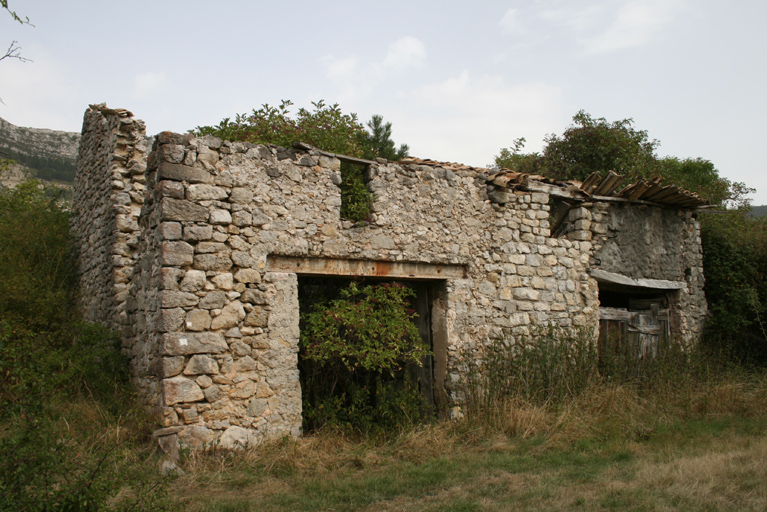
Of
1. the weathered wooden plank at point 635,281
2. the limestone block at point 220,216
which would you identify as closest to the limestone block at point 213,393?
the limestone block at point 220,216

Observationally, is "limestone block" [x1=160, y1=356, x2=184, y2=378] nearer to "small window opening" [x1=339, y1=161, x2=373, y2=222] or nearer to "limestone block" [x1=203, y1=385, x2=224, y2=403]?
"limestone block" [x1=203, y1=385, x2=224, y2=403]

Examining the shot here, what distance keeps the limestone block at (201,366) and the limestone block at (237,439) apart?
556 millimetres

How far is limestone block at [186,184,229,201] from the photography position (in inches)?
201

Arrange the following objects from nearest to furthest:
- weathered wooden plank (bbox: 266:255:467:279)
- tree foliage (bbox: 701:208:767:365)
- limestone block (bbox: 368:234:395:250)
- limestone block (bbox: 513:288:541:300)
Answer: weathered wooden plank (bbox: 266:255:467:279)
limestone block (bbox: 368:234:395:250)
limestone block (bbox: 513:288:541:300)
tree foliage (bbox: 701:208:767:365)

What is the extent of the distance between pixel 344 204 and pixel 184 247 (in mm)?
1931

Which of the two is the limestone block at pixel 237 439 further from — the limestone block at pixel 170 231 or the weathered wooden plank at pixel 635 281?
the weathered wooden plank at pixel 635 281

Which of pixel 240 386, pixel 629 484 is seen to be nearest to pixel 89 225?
pixel 240 386

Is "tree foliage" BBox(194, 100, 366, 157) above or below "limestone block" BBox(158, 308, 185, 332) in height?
above

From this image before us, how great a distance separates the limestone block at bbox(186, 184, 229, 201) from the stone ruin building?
1 centimetres

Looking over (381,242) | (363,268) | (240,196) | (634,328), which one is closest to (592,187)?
(634,328)

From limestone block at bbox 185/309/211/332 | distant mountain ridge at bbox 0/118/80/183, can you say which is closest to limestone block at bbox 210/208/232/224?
limestone block at bbox 185/309/211/332

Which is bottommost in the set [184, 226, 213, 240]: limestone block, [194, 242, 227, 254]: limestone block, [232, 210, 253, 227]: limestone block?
[194, 242, 227, 254]: limestone block

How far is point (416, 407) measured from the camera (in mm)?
6195

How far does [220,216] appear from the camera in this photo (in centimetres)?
521
